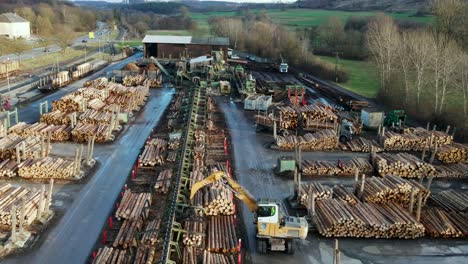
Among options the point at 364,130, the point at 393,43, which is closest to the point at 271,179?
the point at 364,130

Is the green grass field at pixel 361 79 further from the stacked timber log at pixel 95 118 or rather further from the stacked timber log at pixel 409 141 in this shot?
the stacked timber log at pixel 95 118

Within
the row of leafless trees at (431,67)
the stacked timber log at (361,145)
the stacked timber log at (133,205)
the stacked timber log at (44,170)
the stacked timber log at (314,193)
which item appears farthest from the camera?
the row of leafless trees at (431,67)

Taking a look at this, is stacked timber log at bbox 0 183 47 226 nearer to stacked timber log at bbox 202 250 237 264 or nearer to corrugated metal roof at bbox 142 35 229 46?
stacked timber log at bbox 202 250 237 264

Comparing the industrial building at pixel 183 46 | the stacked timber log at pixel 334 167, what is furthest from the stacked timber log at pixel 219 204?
the industrial building at pixel 183 46

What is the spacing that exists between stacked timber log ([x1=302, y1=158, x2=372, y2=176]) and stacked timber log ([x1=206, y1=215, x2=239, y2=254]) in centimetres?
831

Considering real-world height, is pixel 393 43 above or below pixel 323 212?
above

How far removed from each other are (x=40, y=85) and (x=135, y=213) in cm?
3579

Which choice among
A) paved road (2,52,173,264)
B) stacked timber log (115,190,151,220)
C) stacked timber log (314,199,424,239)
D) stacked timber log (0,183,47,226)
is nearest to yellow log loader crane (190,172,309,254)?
stacked timber log (314,199,424,239)

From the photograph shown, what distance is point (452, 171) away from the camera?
2916 centimetres

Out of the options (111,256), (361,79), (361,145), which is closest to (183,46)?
(361,79)

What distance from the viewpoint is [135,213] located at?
72.1 feet

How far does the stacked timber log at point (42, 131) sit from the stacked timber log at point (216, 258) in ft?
62.9

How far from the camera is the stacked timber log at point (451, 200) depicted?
2367 cm

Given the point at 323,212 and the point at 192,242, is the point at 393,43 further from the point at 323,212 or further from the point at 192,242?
the point at 192,242
